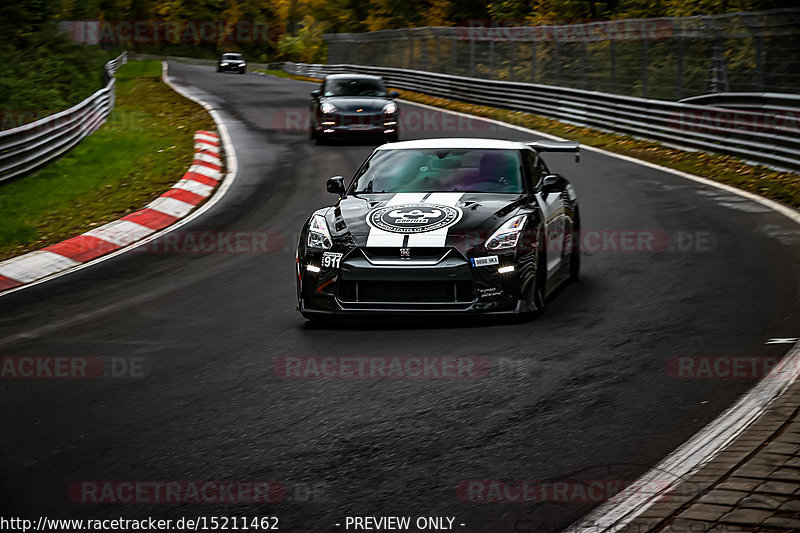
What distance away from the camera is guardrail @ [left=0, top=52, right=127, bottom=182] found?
17.3 metres

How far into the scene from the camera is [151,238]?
13.3m

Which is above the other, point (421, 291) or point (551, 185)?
point (551, 185)

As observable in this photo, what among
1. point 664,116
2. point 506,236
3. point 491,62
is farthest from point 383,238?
point 491,62

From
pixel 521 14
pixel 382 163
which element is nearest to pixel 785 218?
pixel 382 163

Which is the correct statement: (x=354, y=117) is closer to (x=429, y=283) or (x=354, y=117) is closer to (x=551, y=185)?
(x=551, y=185)

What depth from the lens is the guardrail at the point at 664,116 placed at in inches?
666

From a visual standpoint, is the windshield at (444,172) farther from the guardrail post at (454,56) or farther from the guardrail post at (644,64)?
the guardrail post at (454,56)

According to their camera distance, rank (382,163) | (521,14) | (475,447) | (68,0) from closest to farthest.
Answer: (475,447) → (382,163) → (68,0) → (521,14)

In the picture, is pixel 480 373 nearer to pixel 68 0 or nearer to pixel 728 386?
pixel 728 386

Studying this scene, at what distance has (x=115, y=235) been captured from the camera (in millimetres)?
13539

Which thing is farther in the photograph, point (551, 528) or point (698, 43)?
point (698, 43)

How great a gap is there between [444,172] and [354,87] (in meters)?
15.9

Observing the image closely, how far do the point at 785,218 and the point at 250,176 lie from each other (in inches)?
364

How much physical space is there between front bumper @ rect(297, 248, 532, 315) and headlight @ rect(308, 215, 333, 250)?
1.01 feet
